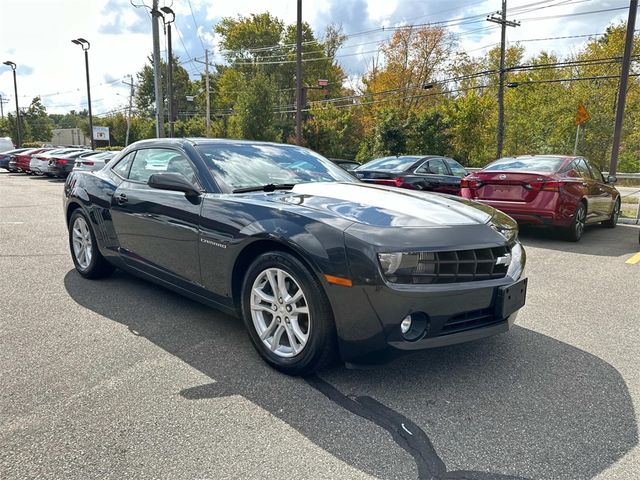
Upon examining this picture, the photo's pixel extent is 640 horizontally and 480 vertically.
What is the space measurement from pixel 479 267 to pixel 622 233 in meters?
7.64

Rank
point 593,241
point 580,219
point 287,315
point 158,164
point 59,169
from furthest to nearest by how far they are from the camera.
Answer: point 59,169, point 593,241, point 580,219, point 158,164, point 287,315

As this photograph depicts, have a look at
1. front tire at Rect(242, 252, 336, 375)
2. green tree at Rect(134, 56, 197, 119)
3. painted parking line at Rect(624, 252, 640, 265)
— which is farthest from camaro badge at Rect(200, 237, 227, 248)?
green tree at Rect(134, 56, 197, 119)

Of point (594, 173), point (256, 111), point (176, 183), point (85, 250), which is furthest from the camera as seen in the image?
point (256, 111)

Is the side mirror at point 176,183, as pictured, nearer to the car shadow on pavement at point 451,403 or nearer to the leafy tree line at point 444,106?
the car shadow on pavement at point 451,403

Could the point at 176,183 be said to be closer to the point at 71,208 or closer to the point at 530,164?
the point at 71,208

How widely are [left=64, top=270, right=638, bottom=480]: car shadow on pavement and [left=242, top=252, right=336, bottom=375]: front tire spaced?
0.46ft

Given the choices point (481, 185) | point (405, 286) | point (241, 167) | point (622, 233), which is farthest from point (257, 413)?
point (622, 233)

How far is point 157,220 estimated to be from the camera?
12.4ft

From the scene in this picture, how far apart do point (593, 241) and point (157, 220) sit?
23.4ft

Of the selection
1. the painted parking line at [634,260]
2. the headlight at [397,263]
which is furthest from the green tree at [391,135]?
the headlight at [397,263]

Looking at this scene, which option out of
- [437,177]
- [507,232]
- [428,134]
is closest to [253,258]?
[507,232]

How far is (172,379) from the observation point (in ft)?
9.45

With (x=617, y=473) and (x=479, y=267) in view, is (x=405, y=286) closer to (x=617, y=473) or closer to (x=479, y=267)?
(x=479, y=267)

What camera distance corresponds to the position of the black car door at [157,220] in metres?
3.49
